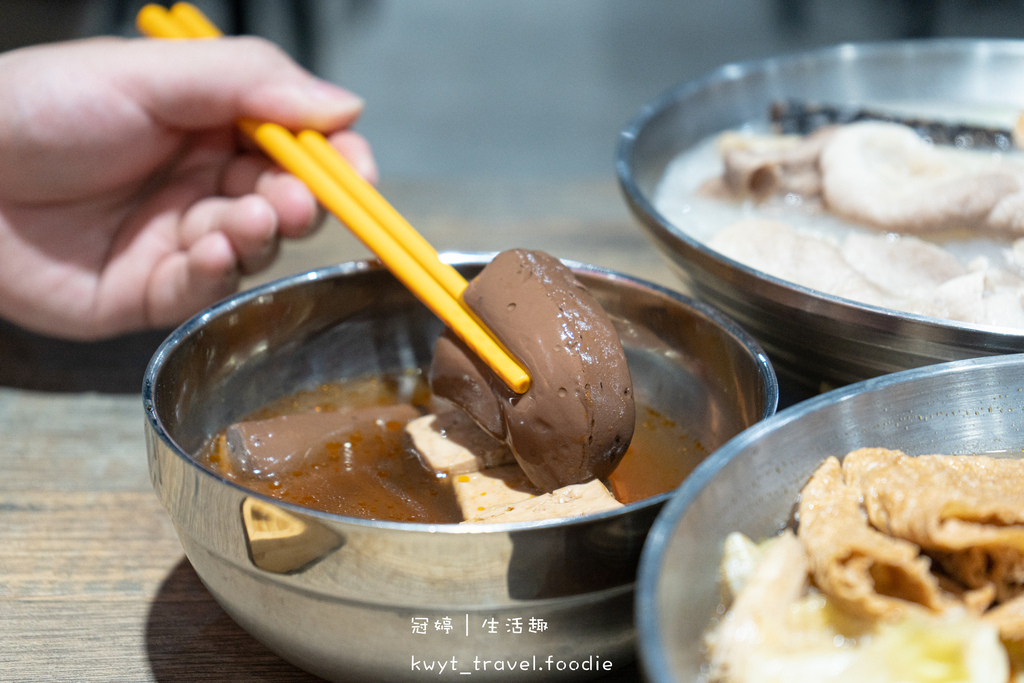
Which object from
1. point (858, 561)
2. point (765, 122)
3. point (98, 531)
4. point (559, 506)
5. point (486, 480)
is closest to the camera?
point (858, 561)

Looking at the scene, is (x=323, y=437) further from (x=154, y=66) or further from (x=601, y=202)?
(x=601, y=202)

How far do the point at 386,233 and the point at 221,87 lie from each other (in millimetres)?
402

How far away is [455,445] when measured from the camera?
2.68 feet

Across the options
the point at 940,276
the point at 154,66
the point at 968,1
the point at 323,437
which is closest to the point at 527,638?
the point at 323,437

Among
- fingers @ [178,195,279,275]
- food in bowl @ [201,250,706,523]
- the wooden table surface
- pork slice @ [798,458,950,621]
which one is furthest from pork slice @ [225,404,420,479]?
pork slice @ [798,458,950,621]

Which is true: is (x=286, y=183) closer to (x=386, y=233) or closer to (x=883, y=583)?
(x=386, y=233)

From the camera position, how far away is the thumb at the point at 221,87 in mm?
1097

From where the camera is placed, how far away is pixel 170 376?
0.76 metres

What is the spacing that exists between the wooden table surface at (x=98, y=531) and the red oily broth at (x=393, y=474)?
0.40ft

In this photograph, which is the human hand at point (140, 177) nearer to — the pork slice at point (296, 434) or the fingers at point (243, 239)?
the fingers at point (243, 239)

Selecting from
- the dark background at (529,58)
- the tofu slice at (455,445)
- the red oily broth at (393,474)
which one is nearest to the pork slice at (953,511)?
the red oily broth at (393,474)

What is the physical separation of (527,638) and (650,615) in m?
0.18

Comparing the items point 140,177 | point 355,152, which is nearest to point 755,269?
point 355,152

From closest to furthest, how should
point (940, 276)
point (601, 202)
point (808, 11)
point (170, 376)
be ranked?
point (170, 376), point (940, 276), point (601, 202), point (808, 11)
